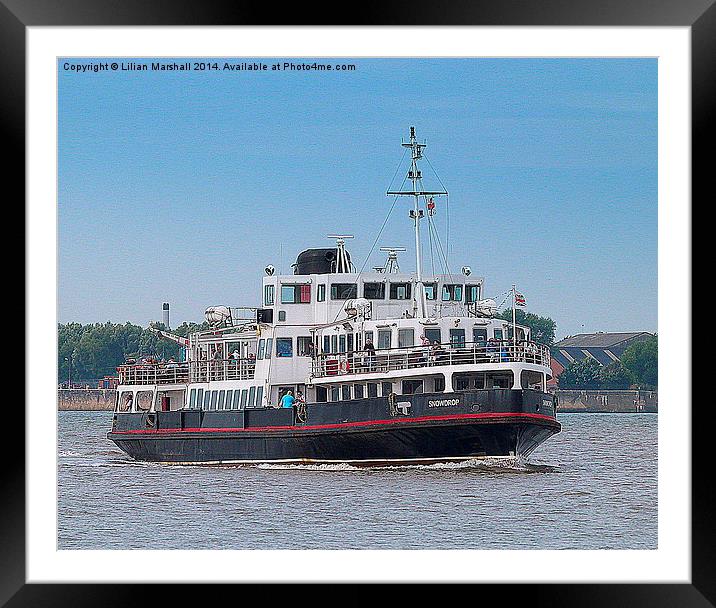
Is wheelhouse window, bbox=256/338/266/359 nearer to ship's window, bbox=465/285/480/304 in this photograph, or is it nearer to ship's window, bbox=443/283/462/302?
ship's window, bbox=443/283/462/302

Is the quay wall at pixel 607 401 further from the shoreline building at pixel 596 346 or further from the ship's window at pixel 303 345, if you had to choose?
the ship's window at pixel 303 345

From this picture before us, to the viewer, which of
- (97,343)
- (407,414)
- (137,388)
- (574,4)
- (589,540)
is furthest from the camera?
(97,343)

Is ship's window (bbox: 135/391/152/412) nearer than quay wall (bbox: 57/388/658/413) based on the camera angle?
Yes

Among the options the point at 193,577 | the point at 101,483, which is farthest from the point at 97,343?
the point at 193,577

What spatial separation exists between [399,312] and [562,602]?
10723 mm

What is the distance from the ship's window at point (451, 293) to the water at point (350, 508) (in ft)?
8.81

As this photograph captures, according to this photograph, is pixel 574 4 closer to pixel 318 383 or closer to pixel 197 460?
pixel 318 383

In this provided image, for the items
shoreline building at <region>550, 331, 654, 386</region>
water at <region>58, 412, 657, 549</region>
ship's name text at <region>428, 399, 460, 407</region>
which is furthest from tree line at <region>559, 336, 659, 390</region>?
ship's name text at <region>428, 399, 460, 407</region>

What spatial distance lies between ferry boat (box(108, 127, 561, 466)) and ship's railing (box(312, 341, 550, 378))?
24 millimetres

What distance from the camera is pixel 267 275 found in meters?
19.2

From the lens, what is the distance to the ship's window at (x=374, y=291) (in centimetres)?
1869

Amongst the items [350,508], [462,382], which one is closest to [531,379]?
[462,382]

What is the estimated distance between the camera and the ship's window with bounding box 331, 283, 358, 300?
18.8m

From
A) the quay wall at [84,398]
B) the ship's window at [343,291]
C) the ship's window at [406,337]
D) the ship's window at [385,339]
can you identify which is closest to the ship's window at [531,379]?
the ship's window at [406,337]
